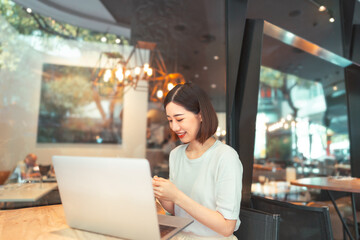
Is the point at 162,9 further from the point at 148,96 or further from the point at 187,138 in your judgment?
the point at 187,138

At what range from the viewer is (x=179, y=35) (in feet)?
16.9

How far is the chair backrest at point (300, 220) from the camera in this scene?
134cm

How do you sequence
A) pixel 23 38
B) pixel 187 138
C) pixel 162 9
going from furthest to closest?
1. pixel 162 9
2. pixel 23 38
3. pixel 187 138

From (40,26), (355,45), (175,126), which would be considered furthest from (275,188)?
(40,26)

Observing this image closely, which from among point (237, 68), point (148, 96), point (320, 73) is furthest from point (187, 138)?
point (320, 73)

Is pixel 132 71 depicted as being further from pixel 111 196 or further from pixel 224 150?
pixel 111 196

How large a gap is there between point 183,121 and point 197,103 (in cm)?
10

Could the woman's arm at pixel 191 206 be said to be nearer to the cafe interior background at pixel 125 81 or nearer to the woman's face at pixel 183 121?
the woman's face at pixel 183 121

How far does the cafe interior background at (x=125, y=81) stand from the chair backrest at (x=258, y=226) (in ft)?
10.3

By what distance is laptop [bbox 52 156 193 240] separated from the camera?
714 millimetres

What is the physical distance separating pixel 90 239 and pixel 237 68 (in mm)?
1609

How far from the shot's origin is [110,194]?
2.53 feet

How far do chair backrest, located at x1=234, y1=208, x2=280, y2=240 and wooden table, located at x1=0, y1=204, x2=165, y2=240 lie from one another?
1.88 feet

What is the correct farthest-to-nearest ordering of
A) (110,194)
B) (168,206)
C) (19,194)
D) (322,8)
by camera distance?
(322,8)
(19,194)
(168,206)
(110,194)
